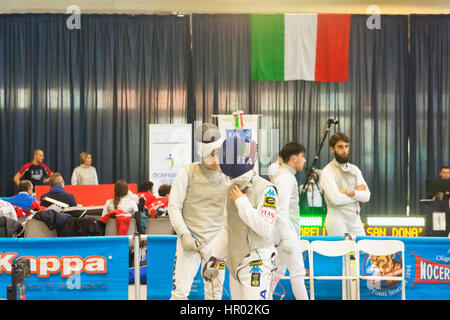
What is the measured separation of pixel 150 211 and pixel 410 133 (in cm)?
940

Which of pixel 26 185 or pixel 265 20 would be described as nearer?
pixel 26 185

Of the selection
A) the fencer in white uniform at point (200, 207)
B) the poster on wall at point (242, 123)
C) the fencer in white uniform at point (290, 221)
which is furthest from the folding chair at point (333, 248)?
the poster on wall at point (242, 123)

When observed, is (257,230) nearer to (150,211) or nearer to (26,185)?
(150,211)

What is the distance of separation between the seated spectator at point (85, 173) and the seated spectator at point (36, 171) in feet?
2.00

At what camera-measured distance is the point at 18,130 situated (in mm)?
14641

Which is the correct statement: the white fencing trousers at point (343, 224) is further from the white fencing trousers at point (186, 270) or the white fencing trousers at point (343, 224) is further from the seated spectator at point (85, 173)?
the seated spectator at point (85, 173)

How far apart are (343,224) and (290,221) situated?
45.9 inches

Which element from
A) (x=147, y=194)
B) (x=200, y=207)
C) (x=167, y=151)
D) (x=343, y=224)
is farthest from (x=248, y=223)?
(x=167, y=151)

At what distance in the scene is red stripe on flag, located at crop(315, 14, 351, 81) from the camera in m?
14.4

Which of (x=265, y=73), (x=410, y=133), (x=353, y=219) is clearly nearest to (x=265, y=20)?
(x=265, y=73)

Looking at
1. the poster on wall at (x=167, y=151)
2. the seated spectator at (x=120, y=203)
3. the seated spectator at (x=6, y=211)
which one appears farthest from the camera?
the poster on wall at (x=167, y=151)

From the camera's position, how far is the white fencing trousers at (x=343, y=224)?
5.43 metres

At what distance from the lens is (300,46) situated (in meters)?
14.4

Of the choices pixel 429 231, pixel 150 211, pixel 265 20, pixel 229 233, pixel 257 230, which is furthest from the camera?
pixel 265 20
